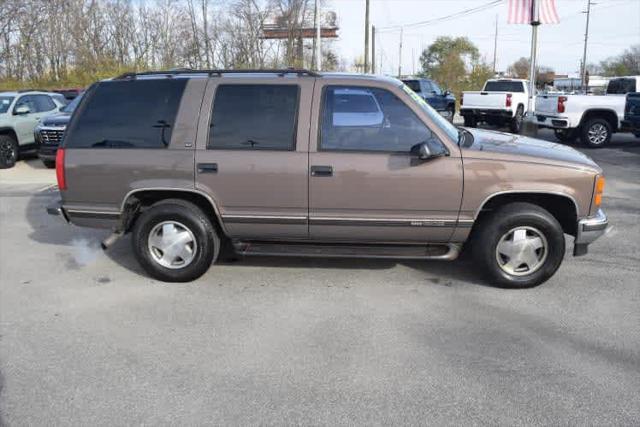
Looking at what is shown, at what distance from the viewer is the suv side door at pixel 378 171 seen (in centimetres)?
438

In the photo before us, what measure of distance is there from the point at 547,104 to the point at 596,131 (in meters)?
1.49

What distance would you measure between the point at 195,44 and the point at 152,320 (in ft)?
101

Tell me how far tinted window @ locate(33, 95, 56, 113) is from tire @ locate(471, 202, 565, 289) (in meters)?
12.4

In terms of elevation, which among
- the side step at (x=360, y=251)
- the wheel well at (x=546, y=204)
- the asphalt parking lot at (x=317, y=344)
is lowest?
the asphalt parking lot at (x=317, y=344)

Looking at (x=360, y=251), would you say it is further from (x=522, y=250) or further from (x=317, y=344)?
(x=522, y=250)

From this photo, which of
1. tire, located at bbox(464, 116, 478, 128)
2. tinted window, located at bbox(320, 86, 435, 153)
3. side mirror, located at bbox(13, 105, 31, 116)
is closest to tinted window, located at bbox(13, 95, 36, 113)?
side mirror, located at bbox(13, 105, 31, 116)

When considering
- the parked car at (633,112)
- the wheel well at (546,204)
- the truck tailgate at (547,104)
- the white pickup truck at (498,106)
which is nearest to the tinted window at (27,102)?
the wheel well at (546,204)

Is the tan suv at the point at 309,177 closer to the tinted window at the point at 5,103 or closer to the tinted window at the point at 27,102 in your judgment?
the tinted window at the point at 5,103

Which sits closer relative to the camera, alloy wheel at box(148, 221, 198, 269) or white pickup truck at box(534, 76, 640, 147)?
alloy wheel at box(148, 221, 198, 269)

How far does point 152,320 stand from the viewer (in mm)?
4117

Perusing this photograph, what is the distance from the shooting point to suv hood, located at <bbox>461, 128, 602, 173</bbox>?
14.4ft

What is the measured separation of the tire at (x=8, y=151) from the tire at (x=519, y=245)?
11.3 m

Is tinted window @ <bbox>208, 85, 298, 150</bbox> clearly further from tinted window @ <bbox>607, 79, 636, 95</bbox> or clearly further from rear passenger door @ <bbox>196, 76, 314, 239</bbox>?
tinted window @ <bbox>607, 79, 636, 95</bbox>

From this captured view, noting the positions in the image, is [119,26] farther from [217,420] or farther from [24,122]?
[217,420]
